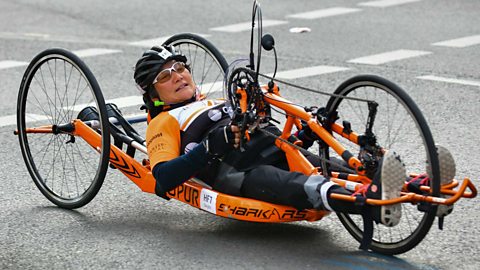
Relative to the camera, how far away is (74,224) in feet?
21.2

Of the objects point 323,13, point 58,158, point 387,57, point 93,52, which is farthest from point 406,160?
point 323,13

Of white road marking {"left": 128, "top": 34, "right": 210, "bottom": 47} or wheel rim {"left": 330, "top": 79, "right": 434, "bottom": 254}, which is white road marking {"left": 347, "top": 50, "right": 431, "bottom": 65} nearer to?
white road marking {"left": 128, "top": 34, "right": 210, "bottom": 47}

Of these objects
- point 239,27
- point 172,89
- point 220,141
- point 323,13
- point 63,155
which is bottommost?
point 63,155

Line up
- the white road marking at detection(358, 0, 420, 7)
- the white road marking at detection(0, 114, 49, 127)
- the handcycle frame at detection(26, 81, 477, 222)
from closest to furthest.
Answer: the handcycle frame at detection(26, 81, 477, 222), the white road marking at detection(0, 114, 49, 127), the white road marking at detection(358, 0, 420, 7)

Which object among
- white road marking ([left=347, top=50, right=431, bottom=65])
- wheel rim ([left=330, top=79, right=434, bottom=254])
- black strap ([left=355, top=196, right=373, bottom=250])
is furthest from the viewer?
white road marking ([left=347, top=50, right=431, bottom=65])

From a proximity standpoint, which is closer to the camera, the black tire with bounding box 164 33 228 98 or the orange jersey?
the orange jersey

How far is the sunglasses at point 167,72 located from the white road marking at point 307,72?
13.4ft

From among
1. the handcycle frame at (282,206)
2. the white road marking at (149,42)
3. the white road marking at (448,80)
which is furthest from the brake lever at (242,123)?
the white road marking at (149,42)

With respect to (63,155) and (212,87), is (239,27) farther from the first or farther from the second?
(63,155)

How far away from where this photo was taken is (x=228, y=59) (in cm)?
1112

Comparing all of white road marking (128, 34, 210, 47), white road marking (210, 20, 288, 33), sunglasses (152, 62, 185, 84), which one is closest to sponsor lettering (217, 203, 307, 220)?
sunglasses (152, 62, 185, 84)

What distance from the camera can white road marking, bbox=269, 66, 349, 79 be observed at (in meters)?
10.4

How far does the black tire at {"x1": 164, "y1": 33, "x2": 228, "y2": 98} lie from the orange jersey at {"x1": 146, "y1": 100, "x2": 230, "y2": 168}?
49 centimetres

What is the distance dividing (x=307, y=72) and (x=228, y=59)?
96 cm
